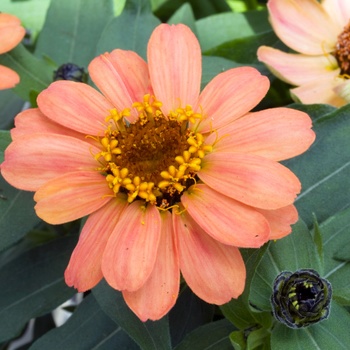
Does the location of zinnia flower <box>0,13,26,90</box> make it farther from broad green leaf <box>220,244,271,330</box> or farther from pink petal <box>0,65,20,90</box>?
broad green leaf <box>220,244,271,330</box>

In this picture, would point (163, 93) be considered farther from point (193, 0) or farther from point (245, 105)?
point (193, 0)

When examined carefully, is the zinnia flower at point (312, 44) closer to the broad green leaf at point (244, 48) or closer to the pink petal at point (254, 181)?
the broad green leaf at point (244, 48)

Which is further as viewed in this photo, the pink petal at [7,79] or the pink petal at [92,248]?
the pink petal at [7,79]

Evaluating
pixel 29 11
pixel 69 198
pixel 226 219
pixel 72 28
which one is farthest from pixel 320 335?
pixel 29 11

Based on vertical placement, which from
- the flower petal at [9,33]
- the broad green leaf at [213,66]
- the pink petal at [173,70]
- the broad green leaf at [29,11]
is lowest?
the broad green leaf at [213,66]

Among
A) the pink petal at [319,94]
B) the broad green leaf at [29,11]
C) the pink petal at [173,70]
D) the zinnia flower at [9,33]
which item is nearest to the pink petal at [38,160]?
the pink petal at [173,70]

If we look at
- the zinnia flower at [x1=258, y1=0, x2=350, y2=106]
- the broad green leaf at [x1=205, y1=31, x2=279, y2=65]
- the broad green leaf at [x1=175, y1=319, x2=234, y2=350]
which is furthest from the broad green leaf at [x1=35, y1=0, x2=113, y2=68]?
the broad green leaf at [x1=175, y1=319, x2=234, y2=350]

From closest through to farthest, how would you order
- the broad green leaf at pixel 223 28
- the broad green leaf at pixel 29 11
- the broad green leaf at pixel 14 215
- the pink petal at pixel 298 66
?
the broad green leaf at pixel 14 215 < the pink petal at pixel 298 66 < the broad green leaf at pixel 223 28 < the broad green leaf at pixel 29 11

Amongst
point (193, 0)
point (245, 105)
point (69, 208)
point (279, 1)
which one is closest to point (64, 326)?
point (69, 208)
